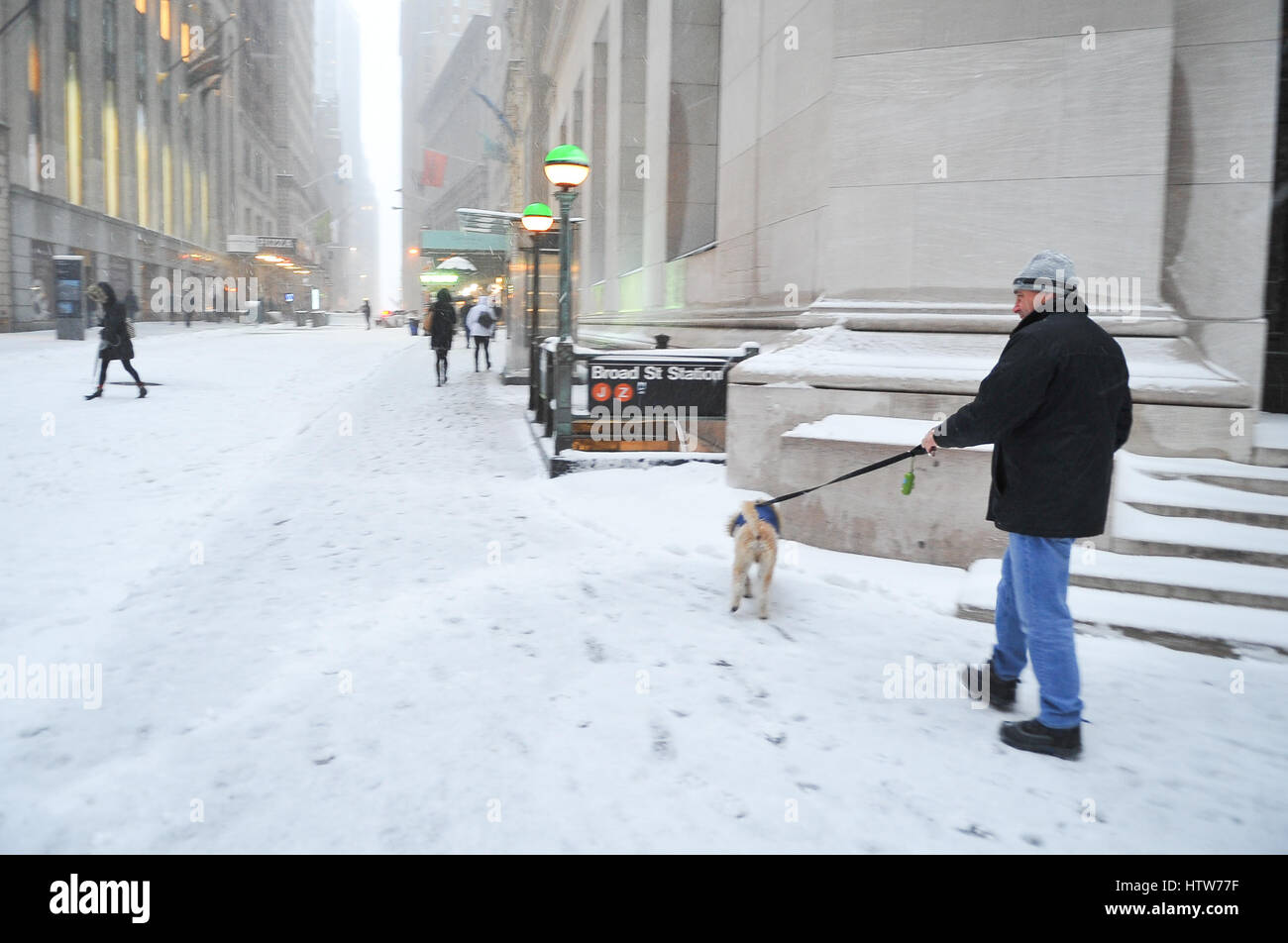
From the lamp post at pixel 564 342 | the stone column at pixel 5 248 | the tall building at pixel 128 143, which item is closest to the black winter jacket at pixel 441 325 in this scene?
the lamp post at pixel 564 342

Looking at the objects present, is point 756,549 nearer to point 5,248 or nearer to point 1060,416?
point 1060,416

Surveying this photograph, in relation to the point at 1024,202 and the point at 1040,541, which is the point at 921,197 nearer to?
the point at 1024,202

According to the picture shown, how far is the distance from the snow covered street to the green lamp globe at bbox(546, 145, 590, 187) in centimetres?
397

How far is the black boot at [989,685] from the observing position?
4203mm

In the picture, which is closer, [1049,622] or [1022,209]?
[1049,622]

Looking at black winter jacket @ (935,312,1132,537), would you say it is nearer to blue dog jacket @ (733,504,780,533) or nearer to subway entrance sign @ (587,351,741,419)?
blue dog jacket @ (733,504,780,533)

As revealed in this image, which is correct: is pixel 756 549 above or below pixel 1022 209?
below

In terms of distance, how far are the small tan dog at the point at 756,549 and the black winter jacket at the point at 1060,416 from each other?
1773 mm

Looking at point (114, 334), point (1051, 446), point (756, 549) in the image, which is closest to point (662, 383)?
point (756, 549)

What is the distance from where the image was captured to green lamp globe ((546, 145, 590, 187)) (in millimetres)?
9656

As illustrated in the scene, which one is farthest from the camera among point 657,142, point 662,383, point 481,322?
point 481,322

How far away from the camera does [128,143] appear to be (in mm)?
43031

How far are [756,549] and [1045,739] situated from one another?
201 centimetres

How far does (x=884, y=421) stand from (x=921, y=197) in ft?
7.26
